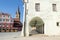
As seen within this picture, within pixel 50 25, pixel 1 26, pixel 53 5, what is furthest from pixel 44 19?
pixel 1 26

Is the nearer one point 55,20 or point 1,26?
point 55,20

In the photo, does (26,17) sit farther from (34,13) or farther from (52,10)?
(52,10)

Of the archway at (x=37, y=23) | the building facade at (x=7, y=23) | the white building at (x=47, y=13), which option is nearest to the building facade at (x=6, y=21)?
the building facade at (x=7, y=23)

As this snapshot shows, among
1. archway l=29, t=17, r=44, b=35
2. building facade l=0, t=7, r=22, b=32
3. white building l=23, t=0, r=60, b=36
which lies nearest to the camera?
white building l=23, t=0, r=60, b=36

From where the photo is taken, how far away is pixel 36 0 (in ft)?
89.7

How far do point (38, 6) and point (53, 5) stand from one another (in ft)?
9.99

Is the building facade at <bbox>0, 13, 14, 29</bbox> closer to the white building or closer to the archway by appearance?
the archway

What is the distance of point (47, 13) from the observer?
88.9 ft

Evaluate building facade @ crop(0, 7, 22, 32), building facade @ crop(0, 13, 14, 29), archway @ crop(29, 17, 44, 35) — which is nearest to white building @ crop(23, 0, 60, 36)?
archway @ crop(29, 17, 44, 35)

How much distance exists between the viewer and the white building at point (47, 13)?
2675cm

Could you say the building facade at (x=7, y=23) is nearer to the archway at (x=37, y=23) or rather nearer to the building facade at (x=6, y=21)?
the building facade at (x=6, y=21)

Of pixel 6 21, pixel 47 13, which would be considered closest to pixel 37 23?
pixel 47 13

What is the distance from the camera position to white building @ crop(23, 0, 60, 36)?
26.8 meters

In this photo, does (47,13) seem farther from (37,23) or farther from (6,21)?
(6,21)
